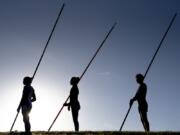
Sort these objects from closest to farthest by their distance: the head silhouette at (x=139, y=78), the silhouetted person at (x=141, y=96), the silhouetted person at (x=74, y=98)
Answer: the silhouetted person at (x=141, y=96), the head silhouette at (x=139, y=78), the silhouetted person at (x=74, y=98)

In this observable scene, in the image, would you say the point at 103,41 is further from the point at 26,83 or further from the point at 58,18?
the point at 26,83

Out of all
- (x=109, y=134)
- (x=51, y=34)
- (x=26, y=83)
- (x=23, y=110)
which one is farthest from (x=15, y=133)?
(x=51, y=34)

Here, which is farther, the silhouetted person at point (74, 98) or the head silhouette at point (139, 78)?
the silhouetted person at point (74, 98)

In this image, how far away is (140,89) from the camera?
828 inches

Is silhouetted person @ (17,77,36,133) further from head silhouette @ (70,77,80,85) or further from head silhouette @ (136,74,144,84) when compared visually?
head silhouette @ (136,74,144,84)

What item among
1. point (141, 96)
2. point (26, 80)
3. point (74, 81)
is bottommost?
point (141, 96)

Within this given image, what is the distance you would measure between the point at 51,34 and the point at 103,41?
13.7ft

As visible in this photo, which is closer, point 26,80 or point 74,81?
point 26,80

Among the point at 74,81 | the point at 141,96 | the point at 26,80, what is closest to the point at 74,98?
the point at 74,81

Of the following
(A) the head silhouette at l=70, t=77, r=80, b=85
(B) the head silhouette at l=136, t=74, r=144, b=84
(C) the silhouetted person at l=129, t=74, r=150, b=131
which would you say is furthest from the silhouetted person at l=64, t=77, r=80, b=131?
(B) the head silhouette at l=136, t=74, r=144, b=84

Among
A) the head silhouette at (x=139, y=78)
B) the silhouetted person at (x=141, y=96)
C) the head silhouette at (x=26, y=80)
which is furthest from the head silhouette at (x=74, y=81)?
the head silhouette at (x=26, y=80)

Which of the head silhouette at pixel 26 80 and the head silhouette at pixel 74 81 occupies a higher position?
the head silhouette at pixel 26 80

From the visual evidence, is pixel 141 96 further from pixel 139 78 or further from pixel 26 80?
pixel 26 80

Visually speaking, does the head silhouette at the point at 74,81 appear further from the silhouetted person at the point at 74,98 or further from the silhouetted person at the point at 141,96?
the silhouetted person at the point at 141,96
